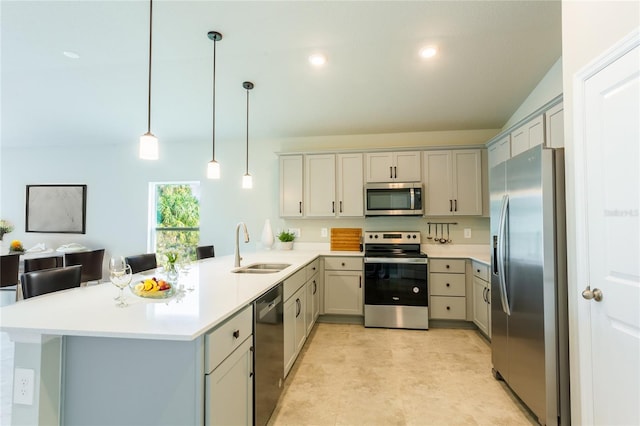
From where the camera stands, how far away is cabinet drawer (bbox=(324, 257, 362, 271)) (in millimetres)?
3730

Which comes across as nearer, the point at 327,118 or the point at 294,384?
the point at 294,384

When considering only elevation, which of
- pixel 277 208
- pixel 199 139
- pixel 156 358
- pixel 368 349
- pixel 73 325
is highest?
pixel 199 139

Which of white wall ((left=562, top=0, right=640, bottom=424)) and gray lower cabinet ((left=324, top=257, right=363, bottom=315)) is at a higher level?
white wall ((left=562, top=0, right=640, bottom=424))

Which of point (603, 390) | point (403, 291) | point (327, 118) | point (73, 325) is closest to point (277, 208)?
point (327, 118)

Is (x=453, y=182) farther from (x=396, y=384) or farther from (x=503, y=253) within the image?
(x=396, y=384)

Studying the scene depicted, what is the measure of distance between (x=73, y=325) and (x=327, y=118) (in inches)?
129

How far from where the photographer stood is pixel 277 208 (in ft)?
14.6

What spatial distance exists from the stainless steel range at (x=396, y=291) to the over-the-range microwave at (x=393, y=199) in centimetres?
56

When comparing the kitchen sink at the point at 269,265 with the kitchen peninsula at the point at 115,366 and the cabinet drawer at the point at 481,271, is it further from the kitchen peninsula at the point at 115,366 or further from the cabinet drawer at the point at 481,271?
the cabinet drawer at the point at 481,271

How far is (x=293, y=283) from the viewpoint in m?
2.51

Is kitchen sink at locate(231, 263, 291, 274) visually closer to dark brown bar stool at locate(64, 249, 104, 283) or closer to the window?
the window

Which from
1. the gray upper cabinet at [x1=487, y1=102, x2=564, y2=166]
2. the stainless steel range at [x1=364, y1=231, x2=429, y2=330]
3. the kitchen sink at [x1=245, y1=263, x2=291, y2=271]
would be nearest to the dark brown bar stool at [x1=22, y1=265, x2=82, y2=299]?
the kitchen sink at [x1=245, y1=263, x2=291, y2=271]

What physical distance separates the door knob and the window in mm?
4519

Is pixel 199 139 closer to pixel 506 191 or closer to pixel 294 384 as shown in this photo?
pixel 294 384
